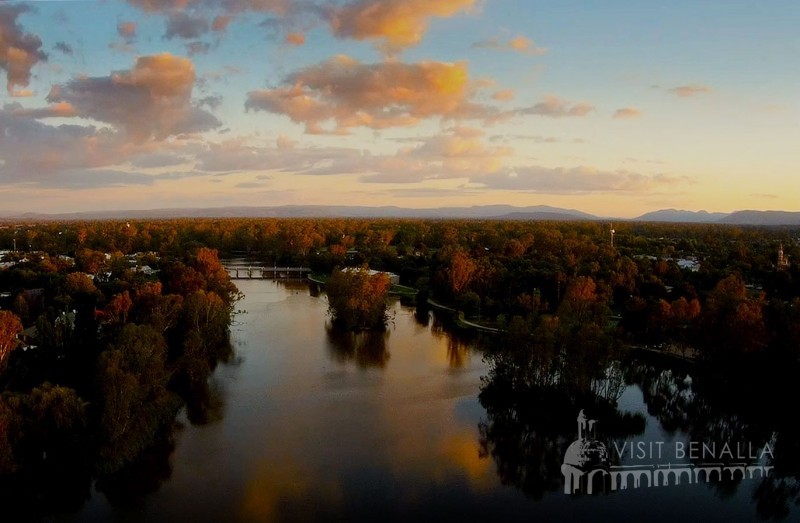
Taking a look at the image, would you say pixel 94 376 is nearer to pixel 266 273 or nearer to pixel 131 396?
pixel 131 396

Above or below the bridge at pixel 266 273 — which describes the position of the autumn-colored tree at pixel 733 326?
above

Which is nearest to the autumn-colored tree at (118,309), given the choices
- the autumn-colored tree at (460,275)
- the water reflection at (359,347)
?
the water reflection at (359,347)

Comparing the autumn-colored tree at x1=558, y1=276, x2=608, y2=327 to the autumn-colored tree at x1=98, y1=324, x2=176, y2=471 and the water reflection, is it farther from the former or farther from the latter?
the autumn-colored tree at x1=98, y1=324, x2=176, y2=471

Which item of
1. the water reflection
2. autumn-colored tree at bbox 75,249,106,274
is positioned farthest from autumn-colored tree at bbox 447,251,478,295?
autumn-colored tree at bbox 75,249,106,274

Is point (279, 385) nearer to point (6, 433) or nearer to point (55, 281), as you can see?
point (6, 433)

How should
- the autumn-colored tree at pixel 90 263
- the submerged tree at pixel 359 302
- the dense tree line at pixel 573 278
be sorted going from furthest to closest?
the autumn-colored tree at pixel 90 263
the submerged tree at pixel 359 302
the dense tree line at pixel 573 278

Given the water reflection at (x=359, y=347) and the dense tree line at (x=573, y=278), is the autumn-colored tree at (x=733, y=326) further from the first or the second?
the water reflection at (x=359, y=347)
